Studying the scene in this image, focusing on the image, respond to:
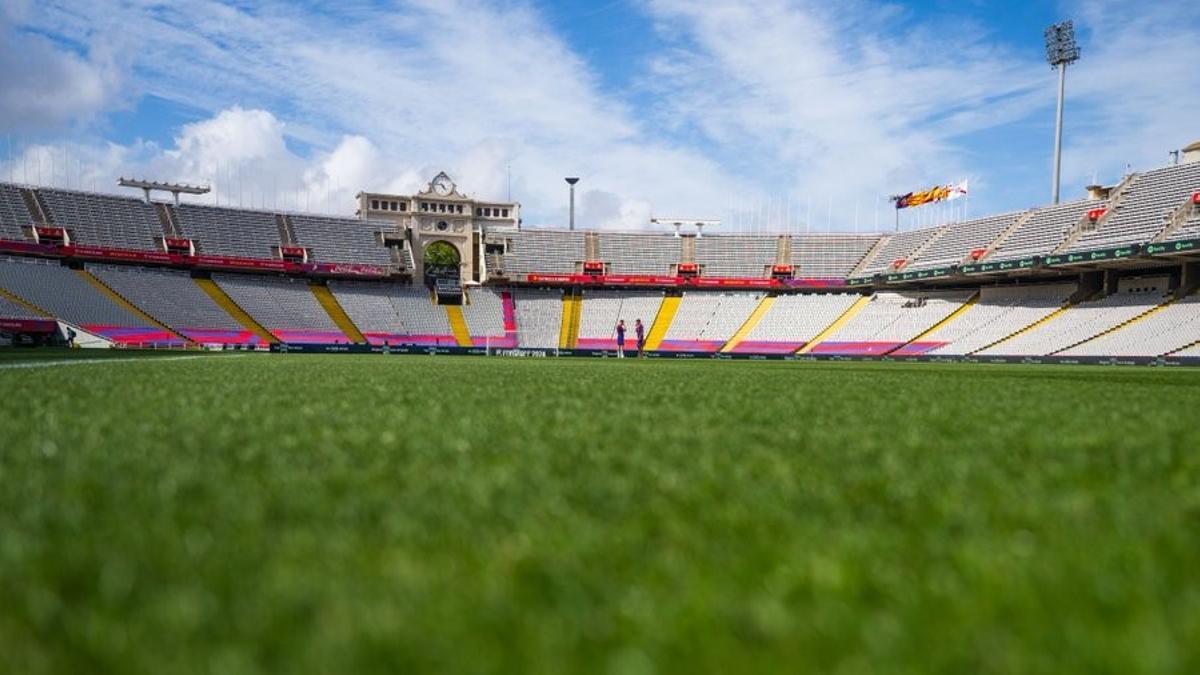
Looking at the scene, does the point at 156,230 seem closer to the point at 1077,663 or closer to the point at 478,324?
the point at 478,324

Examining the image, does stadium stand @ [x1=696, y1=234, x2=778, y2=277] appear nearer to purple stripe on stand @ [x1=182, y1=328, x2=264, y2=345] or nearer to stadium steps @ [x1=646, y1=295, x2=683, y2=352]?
stadium steps @ [x1=646, y1=295, x2=683, y2=352]

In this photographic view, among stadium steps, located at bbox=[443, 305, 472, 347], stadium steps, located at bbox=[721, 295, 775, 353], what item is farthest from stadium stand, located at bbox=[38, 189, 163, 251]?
stadium steps, located at bbox=[721, 295, 775, 353]

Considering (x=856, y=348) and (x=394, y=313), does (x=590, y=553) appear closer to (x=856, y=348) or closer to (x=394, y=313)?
(x=856, y=348)

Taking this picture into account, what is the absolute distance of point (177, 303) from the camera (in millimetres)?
44844

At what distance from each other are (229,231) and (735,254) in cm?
3610

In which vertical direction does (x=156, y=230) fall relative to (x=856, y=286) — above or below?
above

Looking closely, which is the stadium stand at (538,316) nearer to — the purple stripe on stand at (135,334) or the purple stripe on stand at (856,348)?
the purple stripe on stand at (856,348)

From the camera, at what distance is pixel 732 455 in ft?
10.1

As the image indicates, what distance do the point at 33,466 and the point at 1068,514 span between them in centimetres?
321

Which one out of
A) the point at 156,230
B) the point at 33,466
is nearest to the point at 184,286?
the point at 156,230

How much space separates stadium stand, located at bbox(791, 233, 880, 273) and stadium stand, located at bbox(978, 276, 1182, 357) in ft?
54.8

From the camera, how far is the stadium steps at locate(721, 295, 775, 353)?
49938 mm

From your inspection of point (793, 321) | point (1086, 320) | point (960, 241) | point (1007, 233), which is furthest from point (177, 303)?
point (1007, 233)

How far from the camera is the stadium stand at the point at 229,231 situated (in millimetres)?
50781
